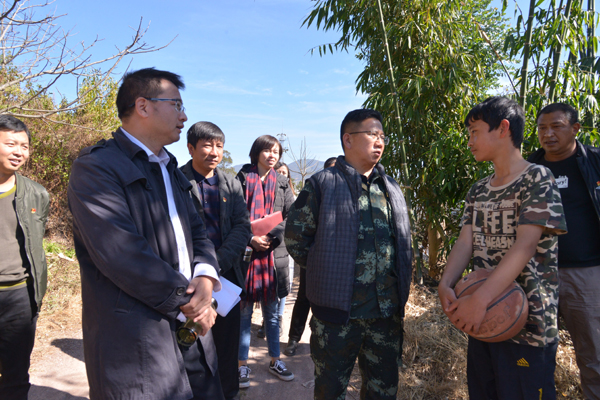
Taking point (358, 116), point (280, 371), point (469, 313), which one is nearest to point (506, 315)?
point (469, 313)

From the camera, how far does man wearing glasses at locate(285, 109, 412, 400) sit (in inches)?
74.2

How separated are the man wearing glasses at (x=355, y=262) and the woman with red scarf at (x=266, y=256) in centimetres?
95

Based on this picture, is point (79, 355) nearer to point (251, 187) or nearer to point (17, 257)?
point (17, 257)

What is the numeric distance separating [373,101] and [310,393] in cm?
310

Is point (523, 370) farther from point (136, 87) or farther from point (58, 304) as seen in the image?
point (58, 304)

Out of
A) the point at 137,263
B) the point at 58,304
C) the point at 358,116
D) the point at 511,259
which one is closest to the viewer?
the point at 137,263

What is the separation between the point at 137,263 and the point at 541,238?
68.1 inches

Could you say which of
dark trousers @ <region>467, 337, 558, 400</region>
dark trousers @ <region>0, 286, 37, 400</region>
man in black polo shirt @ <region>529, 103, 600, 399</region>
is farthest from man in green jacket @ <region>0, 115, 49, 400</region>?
man in black polo shirt @ <region>529, 103, 600, 399</region>

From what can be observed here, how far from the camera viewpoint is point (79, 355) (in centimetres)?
346

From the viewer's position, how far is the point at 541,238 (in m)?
1.63

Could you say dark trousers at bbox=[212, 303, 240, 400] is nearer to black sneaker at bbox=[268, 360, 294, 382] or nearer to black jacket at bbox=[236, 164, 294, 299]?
black sneaker at bbox=[268, 360, 294, 382]

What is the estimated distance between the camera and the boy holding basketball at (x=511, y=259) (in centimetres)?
153

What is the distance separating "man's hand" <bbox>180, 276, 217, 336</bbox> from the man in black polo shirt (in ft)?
6.92

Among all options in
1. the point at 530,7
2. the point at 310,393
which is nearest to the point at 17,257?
the point at 310,393
